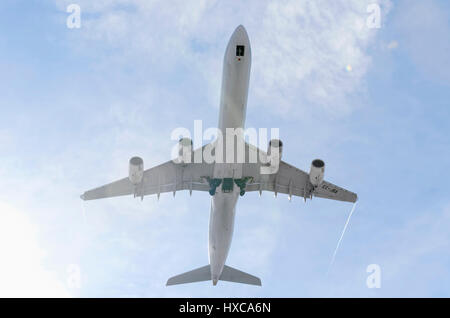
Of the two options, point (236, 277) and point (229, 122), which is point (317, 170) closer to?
point (229, 122)

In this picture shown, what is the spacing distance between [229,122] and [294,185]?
9.47m

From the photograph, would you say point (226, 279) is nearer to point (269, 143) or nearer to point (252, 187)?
point (252, 187)

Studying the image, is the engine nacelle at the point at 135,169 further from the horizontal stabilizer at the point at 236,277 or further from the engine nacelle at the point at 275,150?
the horizontal stabilizer at the point at 236,277

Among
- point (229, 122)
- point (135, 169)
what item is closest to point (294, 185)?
point (229, 122)

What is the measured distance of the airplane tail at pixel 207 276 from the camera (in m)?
35.8

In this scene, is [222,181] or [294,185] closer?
[222,181]

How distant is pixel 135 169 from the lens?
94.3 ft

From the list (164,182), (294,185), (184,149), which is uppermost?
(184,149)

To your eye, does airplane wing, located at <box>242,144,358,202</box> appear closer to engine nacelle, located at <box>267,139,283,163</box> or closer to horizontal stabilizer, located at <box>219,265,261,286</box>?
engine nacelle, located at <box>267,139,283,163</box>

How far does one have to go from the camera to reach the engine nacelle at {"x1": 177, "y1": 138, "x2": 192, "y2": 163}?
28391 millimetres

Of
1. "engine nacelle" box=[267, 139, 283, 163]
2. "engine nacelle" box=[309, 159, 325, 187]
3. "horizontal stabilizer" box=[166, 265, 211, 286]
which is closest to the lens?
"engine nacelle" box=[267, 139, 283, 163]

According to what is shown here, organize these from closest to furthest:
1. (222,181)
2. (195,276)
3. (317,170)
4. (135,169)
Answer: (135,169), (317,170), (222,181), (195,276)

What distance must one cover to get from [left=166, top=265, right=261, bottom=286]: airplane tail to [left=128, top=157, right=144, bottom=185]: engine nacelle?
11.3 m

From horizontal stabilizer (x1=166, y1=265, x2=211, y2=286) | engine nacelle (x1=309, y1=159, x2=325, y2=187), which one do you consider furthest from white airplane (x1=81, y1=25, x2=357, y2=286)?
horizontal stabilizer (x1=166, y1=265, x2=211, y2=286)
